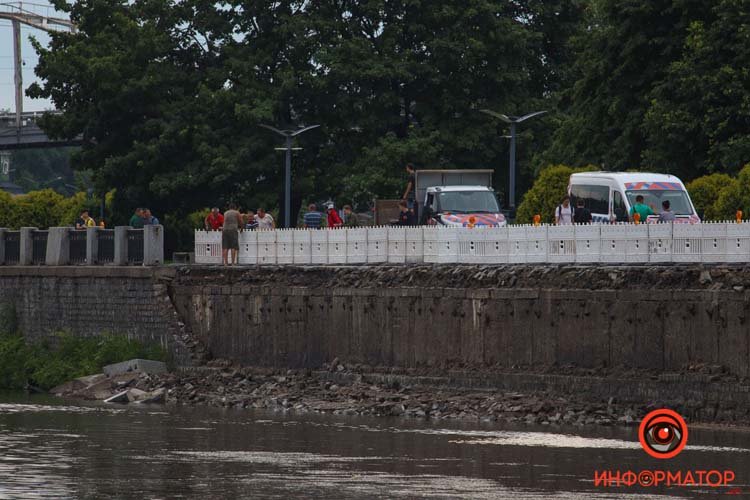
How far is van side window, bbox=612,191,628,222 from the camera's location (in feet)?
141

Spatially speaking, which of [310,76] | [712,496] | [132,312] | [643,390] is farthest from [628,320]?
[310,76]

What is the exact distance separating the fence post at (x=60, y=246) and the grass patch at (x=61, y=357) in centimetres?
216

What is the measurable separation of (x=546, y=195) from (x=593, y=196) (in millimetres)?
7269

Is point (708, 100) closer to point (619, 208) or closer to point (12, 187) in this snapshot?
point (619, 208)

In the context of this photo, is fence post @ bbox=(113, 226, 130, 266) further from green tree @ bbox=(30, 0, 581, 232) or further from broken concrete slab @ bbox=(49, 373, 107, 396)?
green tree @ bbox=(30, 0, 581, 232)

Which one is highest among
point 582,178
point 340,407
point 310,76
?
point 310,76

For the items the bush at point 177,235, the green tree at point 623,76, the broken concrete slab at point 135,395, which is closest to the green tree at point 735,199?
the green tree at point 623,76

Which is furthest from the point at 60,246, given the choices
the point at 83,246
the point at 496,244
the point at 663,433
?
the point at 663,433

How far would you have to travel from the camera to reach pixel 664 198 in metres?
42.6

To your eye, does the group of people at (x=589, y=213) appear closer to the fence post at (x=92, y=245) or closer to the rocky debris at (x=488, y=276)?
the rocky debris at (x=488, y=276)

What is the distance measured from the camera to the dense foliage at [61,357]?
46969 mm

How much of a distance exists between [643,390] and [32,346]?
23.0m

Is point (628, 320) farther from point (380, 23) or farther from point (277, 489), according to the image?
point (380, 23)

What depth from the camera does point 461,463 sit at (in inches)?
1086
